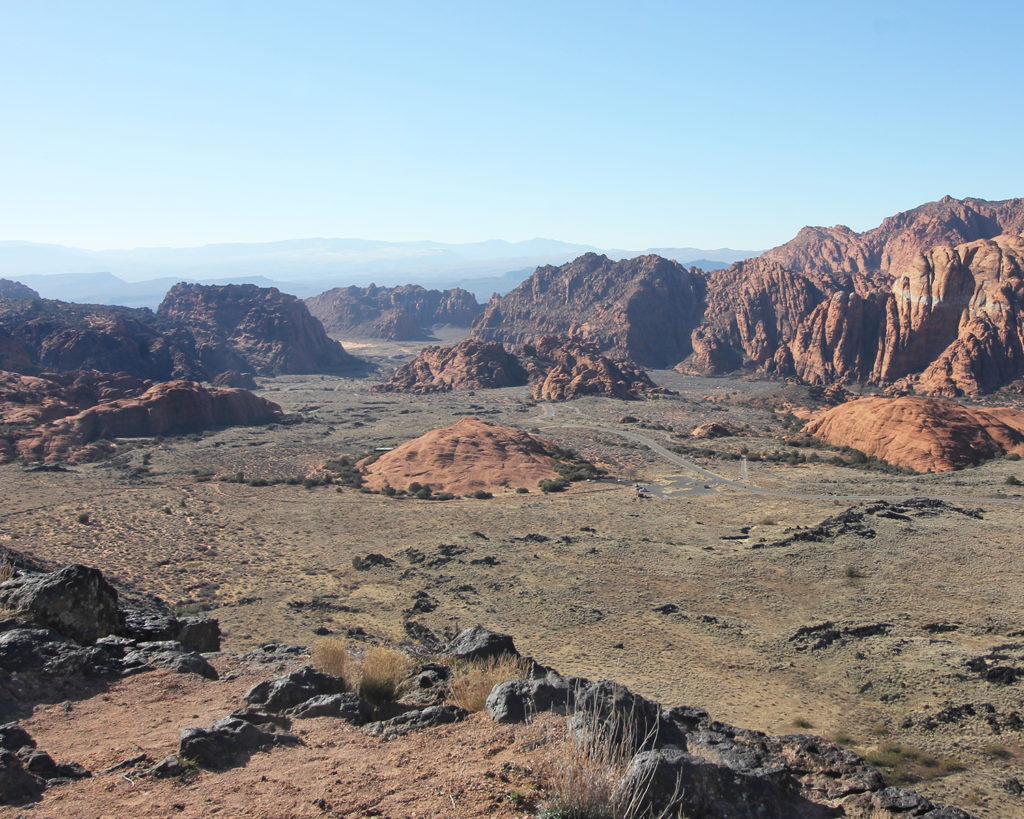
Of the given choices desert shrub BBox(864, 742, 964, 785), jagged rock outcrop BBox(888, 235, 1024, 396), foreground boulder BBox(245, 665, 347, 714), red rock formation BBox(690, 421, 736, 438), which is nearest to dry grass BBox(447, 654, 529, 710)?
foreground boulder BBox(245, 665, 347, 714)

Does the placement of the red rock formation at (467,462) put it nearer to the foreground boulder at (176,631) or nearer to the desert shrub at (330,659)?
the foreground boulder at (176,631)

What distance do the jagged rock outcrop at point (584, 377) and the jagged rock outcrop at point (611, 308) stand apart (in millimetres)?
20929

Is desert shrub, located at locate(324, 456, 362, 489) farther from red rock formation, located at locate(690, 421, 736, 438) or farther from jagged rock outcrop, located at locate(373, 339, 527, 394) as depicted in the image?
jagged rock outcrop, located at locate(373, 339, 527, 394)

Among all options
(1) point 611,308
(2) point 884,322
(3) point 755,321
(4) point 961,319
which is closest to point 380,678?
(4) point 961,319

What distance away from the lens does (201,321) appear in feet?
511

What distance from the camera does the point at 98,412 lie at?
230 feet

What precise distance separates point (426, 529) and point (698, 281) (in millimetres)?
136249

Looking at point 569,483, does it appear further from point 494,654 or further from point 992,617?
point 494,654

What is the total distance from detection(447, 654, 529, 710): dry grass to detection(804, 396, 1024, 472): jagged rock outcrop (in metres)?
50.9

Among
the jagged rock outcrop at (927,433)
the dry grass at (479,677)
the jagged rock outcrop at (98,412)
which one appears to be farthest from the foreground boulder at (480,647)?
the jagged rock outcrop at (98,412)

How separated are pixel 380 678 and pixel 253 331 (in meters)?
154

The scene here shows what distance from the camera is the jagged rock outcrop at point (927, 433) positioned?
53844mm

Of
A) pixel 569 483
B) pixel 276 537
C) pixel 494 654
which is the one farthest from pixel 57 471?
pixel 494 654

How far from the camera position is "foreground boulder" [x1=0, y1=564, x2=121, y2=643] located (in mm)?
11578
